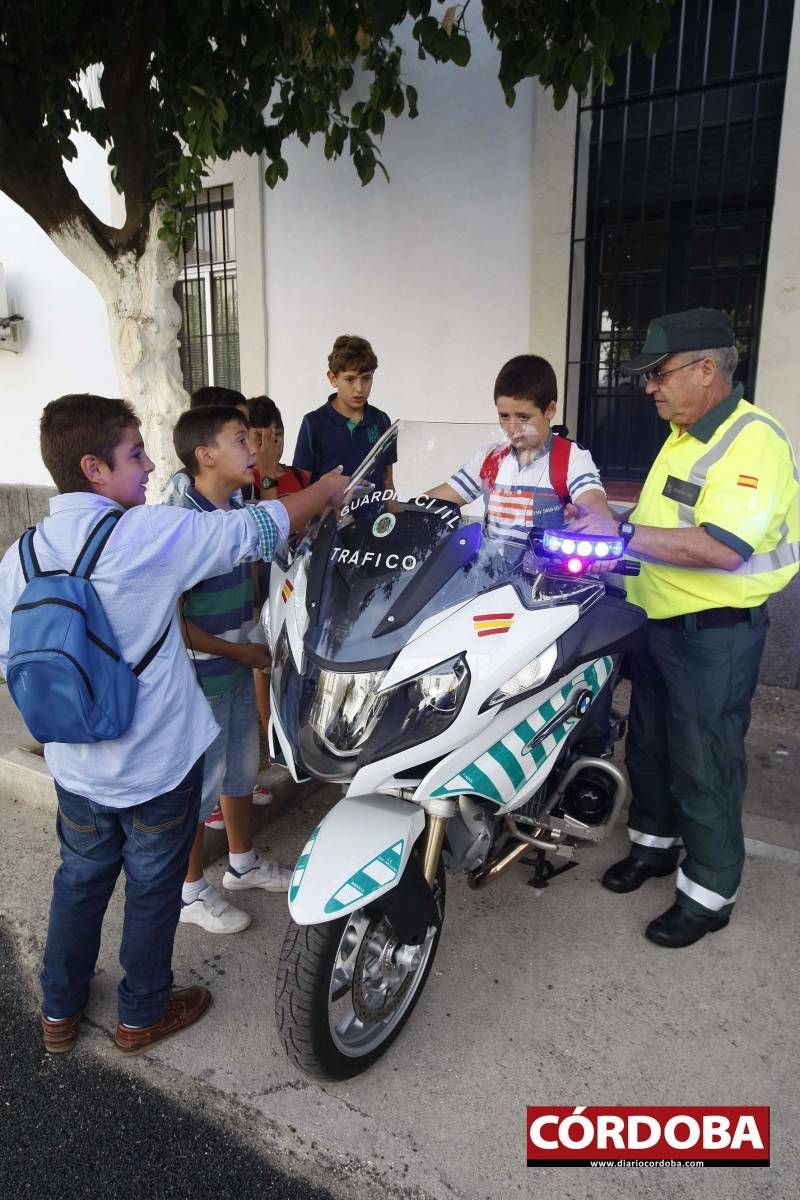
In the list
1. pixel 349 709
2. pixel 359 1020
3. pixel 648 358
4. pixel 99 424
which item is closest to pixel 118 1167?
pixel 359 1020

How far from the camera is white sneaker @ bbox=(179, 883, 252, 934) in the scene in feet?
8.53

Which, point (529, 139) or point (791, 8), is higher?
point (791, 8)

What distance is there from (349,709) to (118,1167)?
1175 mm

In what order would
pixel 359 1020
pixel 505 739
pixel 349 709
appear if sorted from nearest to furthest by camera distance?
1. pixel 349 709
2. pixel 505 739
3. pixel 359 1020

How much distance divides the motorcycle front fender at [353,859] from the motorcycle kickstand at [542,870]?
3.09 feet

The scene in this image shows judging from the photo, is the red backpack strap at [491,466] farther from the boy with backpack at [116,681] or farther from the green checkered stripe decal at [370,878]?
the green checkered stripe decal at [370,878]

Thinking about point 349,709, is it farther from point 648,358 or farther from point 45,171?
point 45,171

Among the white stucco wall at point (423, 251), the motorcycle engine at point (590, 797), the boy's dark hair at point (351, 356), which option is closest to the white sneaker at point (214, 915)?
the motorcycle engine at point (590, 797)

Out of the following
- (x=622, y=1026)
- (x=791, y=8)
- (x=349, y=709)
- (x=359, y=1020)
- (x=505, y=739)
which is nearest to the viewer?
(x=349, y=709)

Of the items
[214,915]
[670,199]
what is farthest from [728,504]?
[670,199]

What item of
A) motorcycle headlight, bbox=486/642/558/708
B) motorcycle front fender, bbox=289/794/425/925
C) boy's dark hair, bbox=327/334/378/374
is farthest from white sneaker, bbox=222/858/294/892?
boy's dark hair, bbox=327/334/378/374

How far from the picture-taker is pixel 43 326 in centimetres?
783

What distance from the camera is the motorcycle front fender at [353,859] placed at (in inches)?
69.6

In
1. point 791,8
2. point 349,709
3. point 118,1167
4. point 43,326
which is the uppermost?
point 791,8
